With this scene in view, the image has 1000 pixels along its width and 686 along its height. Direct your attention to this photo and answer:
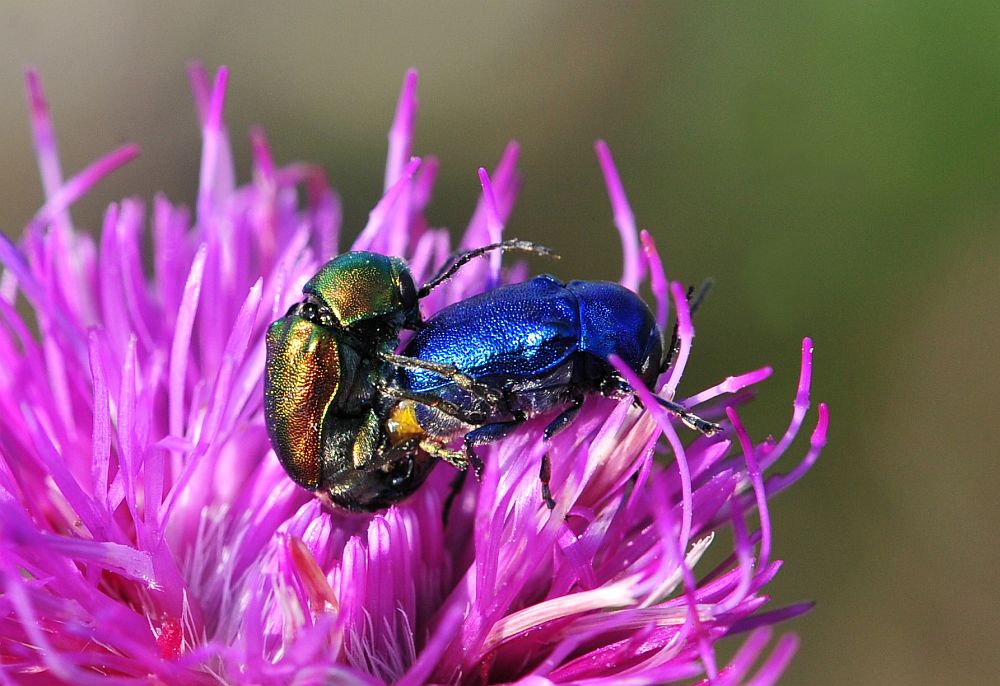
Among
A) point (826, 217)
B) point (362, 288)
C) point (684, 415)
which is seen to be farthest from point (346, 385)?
point (826, 217)

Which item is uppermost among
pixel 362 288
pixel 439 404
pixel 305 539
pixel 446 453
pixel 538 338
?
pixel 362 288

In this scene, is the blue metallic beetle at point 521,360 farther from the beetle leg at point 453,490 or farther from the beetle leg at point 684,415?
the beetle leg at point 453,490

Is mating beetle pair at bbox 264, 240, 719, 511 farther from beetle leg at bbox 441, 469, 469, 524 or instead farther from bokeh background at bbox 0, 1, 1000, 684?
bokeh background at bbox 0, 1, 1000, 684

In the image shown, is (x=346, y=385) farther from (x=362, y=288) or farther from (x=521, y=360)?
(x=521, y=360)

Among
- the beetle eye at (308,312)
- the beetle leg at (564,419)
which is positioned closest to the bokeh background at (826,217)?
the beetle leg at (564,419)

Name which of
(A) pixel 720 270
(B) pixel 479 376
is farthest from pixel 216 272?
(A) pixel 720 270

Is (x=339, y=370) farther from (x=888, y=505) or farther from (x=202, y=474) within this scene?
(x=888, y=505)
